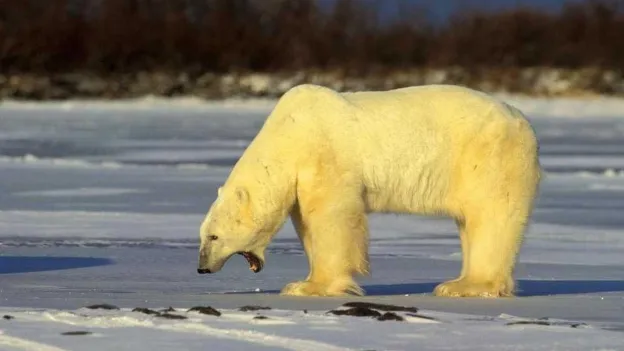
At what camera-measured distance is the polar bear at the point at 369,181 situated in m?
6.73

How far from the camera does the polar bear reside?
6734 millimetres

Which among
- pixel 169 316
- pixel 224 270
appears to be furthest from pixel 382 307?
pixel 224 270

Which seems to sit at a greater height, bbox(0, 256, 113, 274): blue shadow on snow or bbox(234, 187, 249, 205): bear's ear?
bbox(234, 187, 249, 205): bear's ear

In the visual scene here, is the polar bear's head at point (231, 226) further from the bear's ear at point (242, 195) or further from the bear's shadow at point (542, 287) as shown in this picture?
the bear's shadow at point (542, 287)

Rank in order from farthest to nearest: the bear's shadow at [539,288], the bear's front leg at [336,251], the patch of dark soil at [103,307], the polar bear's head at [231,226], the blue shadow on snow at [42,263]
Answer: the blue shadow on snow at [42,263], the bear's shadow at [539,288], the polar bear's head at [231,226], the bear's front leg at [336,251], the patch of dark soil at [103,307]

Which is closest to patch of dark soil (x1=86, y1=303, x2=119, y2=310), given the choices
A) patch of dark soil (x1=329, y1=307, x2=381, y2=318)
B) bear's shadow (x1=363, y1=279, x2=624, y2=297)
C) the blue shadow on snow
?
patch of dark soil (x1=329, y1=307, x2=381, y2=318)

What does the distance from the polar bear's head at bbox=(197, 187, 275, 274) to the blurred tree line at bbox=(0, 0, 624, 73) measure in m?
28.9

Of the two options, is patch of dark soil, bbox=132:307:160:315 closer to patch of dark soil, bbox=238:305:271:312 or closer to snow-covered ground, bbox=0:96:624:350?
snow-covered ground, bbox=0:96:624:350

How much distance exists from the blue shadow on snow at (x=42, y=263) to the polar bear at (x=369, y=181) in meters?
1.33

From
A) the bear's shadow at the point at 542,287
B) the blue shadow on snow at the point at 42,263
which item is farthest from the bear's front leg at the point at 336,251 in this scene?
the blue shadow on snow at the point at 42,263

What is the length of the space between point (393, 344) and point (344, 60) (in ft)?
110

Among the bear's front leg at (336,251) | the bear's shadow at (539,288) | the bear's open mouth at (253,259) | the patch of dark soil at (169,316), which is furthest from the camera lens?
the bear's shadow at (539,288)

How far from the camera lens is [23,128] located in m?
22.0

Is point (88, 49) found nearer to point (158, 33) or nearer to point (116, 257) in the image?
point (158, 33)
